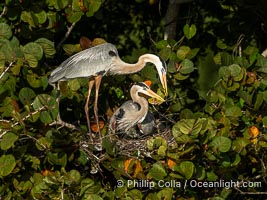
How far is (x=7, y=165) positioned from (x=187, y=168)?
784mm

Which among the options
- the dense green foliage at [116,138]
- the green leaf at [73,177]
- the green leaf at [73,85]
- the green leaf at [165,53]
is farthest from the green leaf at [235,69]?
the green leaf at [73,177]

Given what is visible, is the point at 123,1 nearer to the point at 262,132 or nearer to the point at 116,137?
the point at 116,137

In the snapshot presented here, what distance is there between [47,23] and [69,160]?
844mm

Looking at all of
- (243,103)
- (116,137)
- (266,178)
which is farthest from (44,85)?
(266,178)

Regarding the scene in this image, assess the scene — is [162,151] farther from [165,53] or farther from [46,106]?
[165,53]

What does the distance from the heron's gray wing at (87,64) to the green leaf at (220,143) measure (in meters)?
0.96

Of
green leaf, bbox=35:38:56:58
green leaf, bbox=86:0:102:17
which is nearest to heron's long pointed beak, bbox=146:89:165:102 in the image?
green leaf, bbox=86:0:102:17

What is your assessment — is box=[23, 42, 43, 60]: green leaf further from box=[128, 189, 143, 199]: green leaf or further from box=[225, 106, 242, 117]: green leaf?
box=[225, 106, 242, 117]: green leaf

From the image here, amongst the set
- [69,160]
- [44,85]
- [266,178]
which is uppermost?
[44,85]

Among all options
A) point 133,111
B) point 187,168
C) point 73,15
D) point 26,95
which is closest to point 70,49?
point 73,15

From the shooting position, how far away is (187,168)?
11.9ft

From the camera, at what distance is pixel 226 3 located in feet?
18.4

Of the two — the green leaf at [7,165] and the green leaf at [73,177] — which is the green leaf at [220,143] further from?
the green leaf at [7,165]

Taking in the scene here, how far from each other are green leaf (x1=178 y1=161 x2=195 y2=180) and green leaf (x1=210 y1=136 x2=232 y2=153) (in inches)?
6.7
